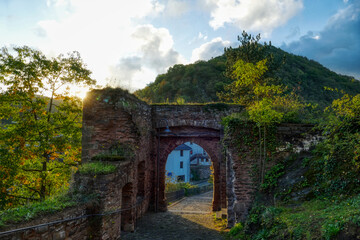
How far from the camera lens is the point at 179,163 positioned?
43.8m

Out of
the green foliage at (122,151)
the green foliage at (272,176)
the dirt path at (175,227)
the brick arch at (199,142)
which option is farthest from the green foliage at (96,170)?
the brick arch at (199,142)

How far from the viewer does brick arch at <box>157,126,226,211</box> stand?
43.3 ft

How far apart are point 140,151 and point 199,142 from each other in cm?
422

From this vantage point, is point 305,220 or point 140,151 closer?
point 305,220

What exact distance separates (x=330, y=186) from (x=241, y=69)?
14.7ft

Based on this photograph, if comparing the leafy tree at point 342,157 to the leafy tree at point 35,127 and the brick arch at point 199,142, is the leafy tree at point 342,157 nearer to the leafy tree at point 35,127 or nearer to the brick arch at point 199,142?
the brick arch at point 199,142

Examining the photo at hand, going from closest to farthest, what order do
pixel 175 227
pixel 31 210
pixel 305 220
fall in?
pixel 31 210 < pixel 305 220 < pixel 175 227

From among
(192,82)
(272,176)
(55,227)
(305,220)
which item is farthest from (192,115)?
(192,82)

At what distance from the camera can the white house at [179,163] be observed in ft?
141

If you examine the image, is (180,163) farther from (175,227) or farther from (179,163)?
(175,227)

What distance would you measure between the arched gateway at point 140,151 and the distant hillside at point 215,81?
24.2m

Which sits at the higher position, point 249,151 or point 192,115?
point 192,115

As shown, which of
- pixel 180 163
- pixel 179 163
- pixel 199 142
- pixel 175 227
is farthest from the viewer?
pixel 180 163

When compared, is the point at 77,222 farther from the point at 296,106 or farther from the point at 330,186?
the point at 296,106
